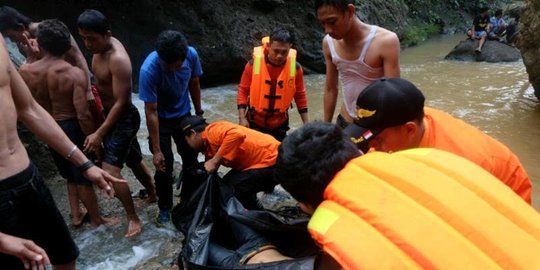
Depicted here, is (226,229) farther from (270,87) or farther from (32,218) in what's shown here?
(270,87)

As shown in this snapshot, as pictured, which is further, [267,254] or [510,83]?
[510,83]

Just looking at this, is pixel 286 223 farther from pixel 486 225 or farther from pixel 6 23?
pixel 6 23

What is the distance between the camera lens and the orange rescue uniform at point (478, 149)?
5.14 ft

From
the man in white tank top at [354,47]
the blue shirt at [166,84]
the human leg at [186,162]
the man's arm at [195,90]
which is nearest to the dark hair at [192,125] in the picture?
the human leg at [186,162]

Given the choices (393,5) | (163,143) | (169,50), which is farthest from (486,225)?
(393,5)

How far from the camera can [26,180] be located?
6.90ft

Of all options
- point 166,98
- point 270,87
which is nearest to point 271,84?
point 270,87

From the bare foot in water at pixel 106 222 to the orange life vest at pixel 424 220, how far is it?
10.0ft

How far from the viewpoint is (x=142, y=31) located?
30.3ft

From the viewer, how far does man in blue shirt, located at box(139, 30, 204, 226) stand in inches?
130

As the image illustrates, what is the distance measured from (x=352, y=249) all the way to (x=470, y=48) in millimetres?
13363

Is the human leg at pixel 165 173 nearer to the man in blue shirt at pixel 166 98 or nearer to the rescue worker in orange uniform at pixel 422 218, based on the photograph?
the man in blue shirt at pixel 166 98

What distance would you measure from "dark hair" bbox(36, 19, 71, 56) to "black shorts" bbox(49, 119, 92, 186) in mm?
544

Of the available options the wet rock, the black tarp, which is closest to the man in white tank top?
the black tarp
